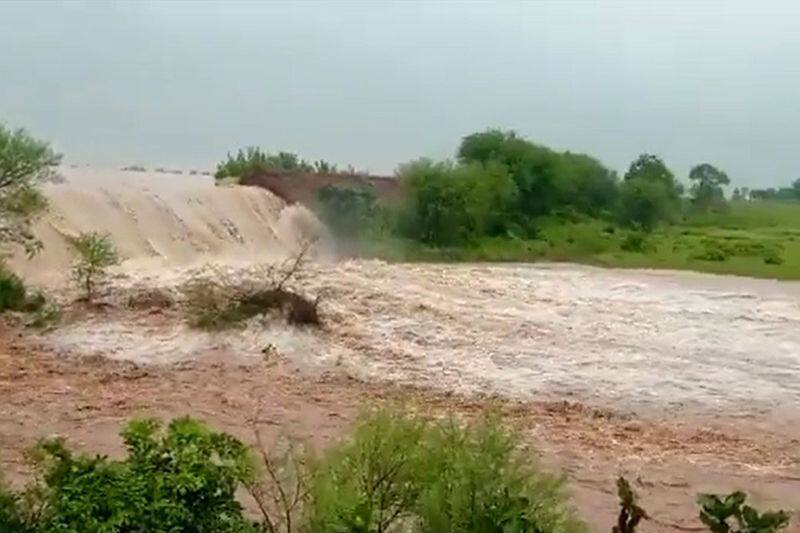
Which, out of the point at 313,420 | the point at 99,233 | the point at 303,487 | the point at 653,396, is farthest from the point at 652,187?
the point at 303,487

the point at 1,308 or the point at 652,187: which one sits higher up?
the point at 652,187

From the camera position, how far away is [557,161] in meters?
32.4

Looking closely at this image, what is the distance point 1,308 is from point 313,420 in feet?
18.9

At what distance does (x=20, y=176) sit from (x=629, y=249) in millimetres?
18936

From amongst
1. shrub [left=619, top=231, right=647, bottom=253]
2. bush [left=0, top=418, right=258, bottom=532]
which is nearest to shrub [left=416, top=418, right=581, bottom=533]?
bush [left=0, top=418, right=258, bottom=532]

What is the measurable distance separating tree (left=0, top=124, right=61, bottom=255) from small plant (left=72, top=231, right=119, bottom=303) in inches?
92.6

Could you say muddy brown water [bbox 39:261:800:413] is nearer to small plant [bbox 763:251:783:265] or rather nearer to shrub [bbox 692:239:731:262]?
small plant [bbox 763:251:783:265]

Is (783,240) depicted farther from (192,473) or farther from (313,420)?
(192,473)

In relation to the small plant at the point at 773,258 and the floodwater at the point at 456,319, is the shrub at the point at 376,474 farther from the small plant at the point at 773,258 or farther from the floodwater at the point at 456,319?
the small plant at the point at 773,258

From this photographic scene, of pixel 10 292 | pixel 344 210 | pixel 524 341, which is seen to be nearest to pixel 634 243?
pixel 344 210

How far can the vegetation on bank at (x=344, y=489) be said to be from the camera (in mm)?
4402

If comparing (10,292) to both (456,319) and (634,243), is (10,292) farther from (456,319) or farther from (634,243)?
(634,243)

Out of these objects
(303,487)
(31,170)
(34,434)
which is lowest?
(34,434)

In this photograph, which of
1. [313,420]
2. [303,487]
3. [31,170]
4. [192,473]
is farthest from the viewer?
[31,170]
